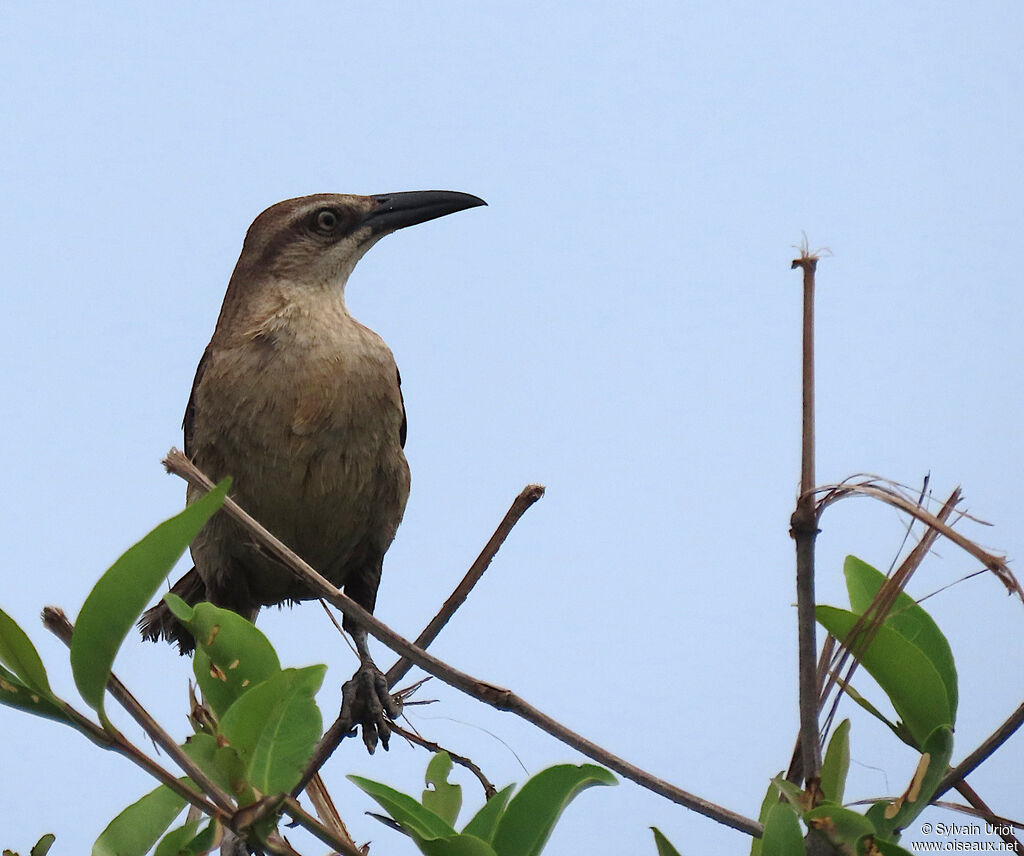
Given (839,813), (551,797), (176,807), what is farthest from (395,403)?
(839,813)

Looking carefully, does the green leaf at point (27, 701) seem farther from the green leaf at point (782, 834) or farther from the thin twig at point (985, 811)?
the thin twig at point (985, 811)

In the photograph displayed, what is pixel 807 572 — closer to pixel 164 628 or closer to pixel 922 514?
pixel 922 514

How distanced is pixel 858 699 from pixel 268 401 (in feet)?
7.87

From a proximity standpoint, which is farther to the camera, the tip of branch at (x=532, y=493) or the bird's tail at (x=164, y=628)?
the bird's tail at (x=164, y=628)

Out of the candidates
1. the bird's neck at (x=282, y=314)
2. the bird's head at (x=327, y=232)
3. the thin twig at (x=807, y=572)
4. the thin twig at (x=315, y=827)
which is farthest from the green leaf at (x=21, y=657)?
the bird's head at (x=327, y=232)

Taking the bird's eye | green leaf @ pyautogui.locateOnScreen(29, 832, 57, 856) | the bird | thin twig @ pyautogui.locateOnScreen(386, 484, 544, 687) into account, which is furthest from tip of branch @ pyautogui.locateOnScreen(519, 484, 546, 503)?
the bird's eye

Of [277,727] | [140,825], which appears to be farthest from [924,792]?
[140,825]

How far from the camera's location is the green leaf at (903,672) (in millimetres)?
1598

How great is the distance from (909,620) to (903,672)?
0.13 m

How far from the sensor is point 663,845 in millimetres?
1584

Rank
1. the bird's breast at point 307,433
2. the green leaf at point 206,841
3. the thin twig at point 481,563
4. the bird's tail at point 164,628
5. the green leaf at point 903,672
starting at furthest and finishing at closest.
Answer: the bird's tail at point 164,628 → the bird's breast at point 307,433 → the green leaf at point 206,841 → the thin twig at point 481,563 → the green leaf at point 903,672

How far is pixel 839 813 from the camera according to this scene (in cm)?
143

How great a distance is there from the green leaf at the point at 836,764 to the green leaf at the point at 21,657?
3.32 feet

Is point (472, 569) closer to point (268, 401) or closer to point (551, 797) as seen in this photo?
point (551, 797)
